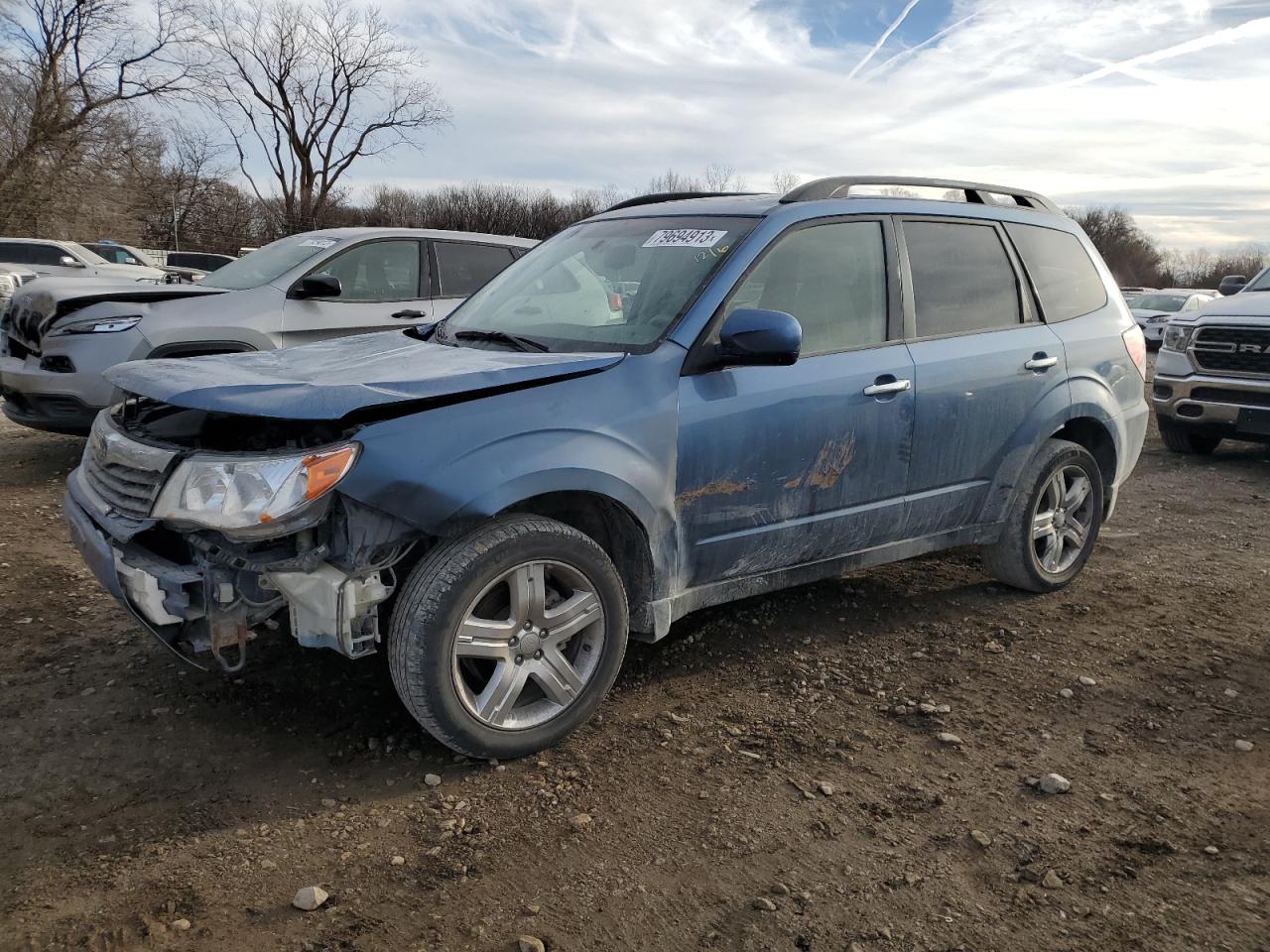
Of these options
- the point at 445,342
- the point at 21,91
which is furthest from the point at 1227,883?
the point at 21,91

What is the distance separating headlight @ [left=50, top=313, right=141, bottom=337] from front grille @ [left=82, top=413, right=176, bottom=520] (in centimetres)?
328

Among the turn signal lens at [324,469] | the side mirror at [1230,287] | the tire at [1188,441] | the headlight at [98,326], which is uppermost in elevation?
the side mirror at [1230,287]

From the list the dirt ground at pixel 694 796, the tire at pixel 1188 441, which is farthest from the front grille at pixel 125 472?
the tire at pixel 1188 441

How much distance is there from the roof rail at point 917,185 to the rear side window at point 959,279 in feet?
0.71

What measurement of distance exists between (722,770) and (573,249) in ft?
7.40

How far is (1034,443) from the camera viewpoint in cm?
425

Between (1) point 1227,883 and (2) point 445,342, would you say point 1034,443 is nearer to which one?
(1) point 1227,883

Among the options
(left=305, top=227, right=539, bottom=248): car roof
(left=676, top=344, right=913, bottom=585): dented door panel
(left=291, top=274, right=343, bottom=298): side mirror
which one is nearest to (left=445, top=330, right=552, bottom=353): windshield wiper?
(left=676, top=344, right=913, bottom=585): dented door panel

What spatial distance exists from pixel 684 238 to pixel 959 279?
1.32 meters

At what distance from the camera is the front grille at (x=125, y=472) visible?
8.98 ft

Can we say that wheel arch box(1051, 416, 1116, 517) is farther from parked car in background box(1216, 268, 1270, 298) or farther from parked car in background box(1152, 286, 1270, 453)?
parked car in background box(1216, 268, 1270, 298)

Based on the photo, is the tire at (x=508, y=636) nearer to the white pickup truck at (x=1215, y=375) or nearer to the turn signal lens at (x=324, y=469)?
the turn signal lens at (x=324, y=469)

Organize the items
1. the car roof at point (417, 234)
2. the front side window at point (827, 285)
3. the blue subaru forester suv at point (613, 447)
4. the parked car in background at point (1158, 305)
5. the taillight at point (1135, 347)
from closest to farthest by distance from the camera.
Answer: the blue subaru forester suv at point (613, 447) → the front side window at point (827, 285) → the taillight at point (1135, 347) → the car roof at point (417, 234) → the parked car in background at point (1158, 305)

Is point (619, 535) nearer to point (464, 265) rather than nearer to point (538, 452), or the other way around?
point (538, 452)
